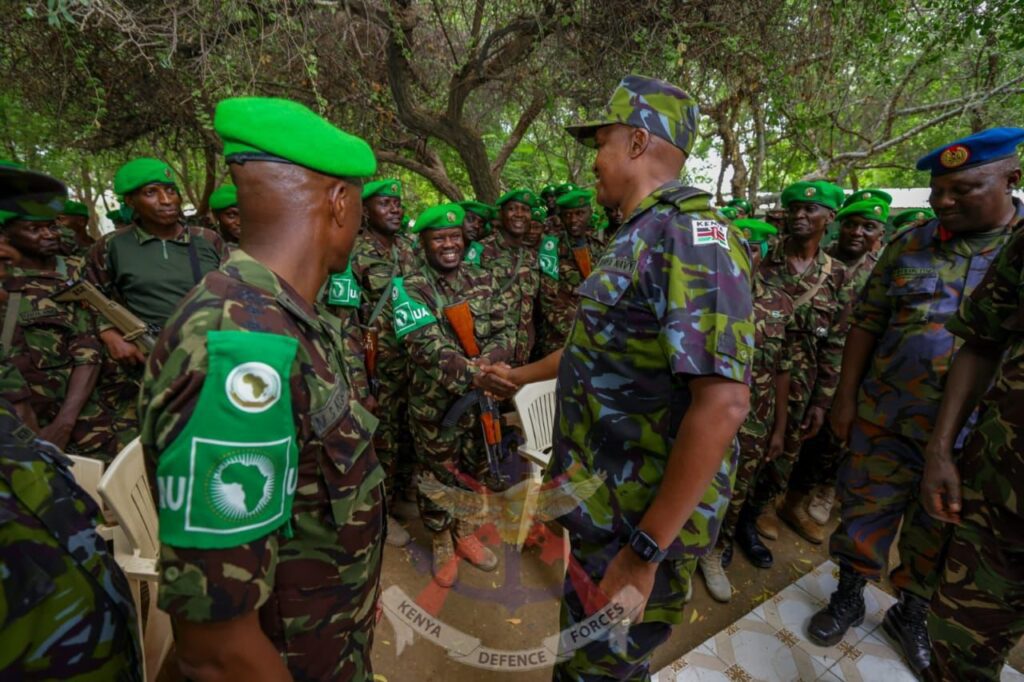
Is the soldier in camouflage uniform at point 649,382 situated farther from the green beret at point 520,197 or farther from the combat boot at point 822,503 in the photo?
the green beret at point 520,197

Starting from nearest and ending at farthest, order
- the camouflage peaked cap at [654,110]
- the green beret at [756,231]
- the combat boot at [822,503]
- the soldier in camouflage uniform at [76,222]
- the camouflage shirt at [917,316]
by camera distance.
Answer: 1. the camouflage peaked cap at [654,110]
2. the camouflage shirt at [917,316]
3. the green beret at [756,231]
4. the combat boot at [822,503]
5. the soldier in camouflage uniform at [76,222]

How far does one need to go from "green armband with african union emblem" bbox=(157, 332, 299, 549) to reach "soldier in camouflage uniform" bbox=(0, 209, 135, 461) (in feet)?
10.4

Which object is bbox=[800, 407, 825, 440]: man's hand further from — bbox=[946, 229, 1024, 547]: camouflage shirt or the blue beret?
the blue beret

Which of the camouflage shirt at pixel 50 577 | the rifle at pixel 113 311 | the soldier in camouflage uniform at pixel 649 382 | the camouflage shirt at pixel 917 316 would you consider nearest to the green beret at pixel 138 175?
the rifle at pixel 113 311

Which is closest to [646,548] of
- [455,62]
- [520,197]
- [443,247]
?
[443,247]

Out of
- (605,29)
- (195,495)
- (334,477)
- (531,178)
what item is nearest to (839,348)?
→ (605,29)

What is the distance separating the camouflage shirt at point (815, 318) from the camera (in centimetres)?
341

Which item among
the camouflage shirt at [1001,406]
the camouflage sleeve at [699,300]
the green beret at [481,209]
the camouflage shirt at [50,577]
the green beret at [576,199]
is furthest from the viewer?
the green beret at [481,209]

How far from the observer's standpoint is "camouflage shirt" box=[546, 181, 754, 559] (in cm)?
134

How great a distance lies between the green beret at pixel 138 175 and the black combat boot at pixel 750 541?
4703 mm

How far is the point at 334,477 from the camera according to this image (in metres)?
1.17

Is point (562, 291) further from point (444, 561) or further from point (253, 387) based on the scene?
point (253, 387)

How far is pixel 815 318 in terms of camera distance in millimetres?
3404

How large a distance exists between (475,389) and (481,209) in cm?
321
